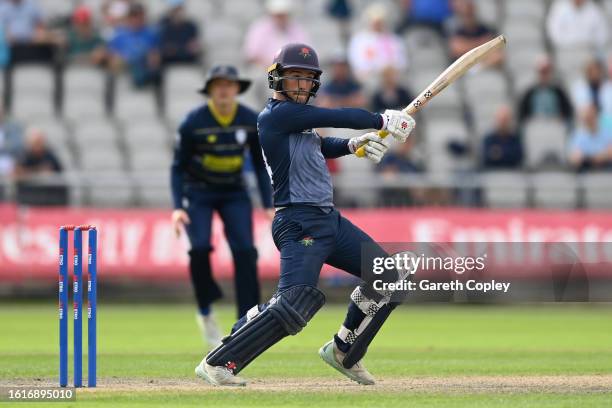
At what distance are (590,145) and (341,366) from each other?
457 inches

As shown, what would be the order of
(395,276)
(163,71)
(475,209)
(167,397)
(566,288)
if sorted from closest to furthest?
1. (167,397)
2. (395,276)
3. (566,288)
4. (475,209)
5. (163,71)

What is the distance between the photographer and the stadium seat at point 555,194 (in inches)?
795

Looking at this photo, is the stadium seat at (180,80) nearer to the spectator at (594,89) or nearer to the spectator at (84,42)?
the spectator at (84,42)

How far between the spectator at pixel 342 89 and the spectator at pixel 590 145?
130 inches

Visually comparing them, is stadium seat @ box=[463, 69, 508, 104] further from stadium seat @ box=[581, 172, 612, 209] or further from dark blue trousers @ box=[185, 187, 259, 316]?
dark blue trousers @ box=[185, 187, 259, 316]

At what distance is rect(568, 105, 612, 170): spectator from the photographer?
20.7 m

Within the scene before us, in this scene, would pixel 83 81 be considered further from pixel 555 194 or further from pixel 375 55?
pixel 555 194

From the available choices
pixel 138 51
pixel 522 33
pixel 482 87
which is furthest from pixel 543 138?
pixel 138 51

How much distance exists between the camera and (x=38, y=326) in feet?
55.0

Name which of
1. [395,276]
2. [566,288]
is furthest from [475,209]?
[395,276]

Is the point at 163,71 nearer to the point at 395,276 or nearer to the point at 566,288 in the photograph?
the point at 566,288

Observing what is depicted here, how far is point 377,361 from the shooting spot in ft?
40.7

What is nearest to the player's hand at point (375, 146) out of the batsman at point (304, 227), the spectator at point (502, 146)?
the batsman at point (304, 227)

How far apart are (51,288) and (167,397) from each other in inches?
451
